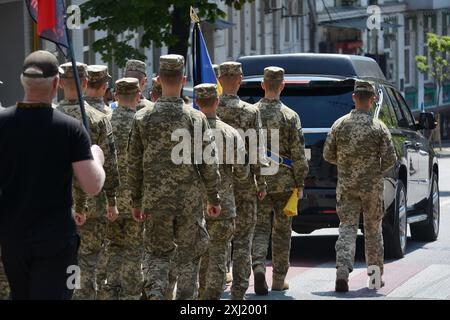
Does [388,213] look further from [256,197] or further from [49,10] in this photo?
[49,10]

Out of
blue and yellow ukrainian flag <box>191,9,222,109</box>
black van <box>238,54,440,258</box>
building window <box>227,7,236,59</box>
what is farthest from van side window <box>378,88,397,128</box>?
building window <box>227,7,236,59</box>

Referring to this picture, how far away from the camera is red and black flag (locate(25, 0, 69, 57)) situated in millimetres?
8906

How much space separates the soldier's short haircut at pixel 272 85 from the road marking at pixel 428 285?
1.97 metres

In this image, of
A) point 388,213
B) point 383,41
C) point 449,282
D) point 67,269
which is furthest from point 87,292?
point 383,41

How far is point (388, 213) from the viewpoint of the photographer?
49.2 ft

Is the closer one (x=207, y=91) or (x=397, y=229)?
(x=207, y=91)

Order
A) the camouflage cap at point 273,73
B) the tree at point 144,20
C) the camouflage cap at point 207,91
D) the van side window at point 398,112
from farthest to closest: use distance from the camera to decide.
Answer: the tree at point 144,20
the van side window at point 398,112
the camouflage cap at point 273,73
the camouflage cap at point 207,91

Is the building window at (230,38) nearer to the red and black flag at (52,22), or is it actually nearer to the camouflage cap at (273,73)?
the camouflage cap at (273,73)

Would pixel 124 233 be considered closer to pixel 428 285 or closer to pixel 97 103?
pixel 97 103

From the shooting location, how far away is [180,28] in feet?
83.5

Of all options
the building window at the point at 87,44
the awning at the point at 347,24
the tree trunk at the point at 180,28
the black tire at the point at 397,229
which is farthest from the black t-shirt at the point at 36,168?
the awning at the point at 347,24

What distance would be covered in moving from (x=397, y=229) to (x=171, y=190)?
19.0 feet

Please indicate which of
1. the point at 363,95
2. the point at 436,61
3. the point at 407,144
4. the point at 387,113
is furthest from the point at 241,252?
the point at 436,61

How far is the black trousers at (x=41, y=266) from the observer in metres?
7.23
